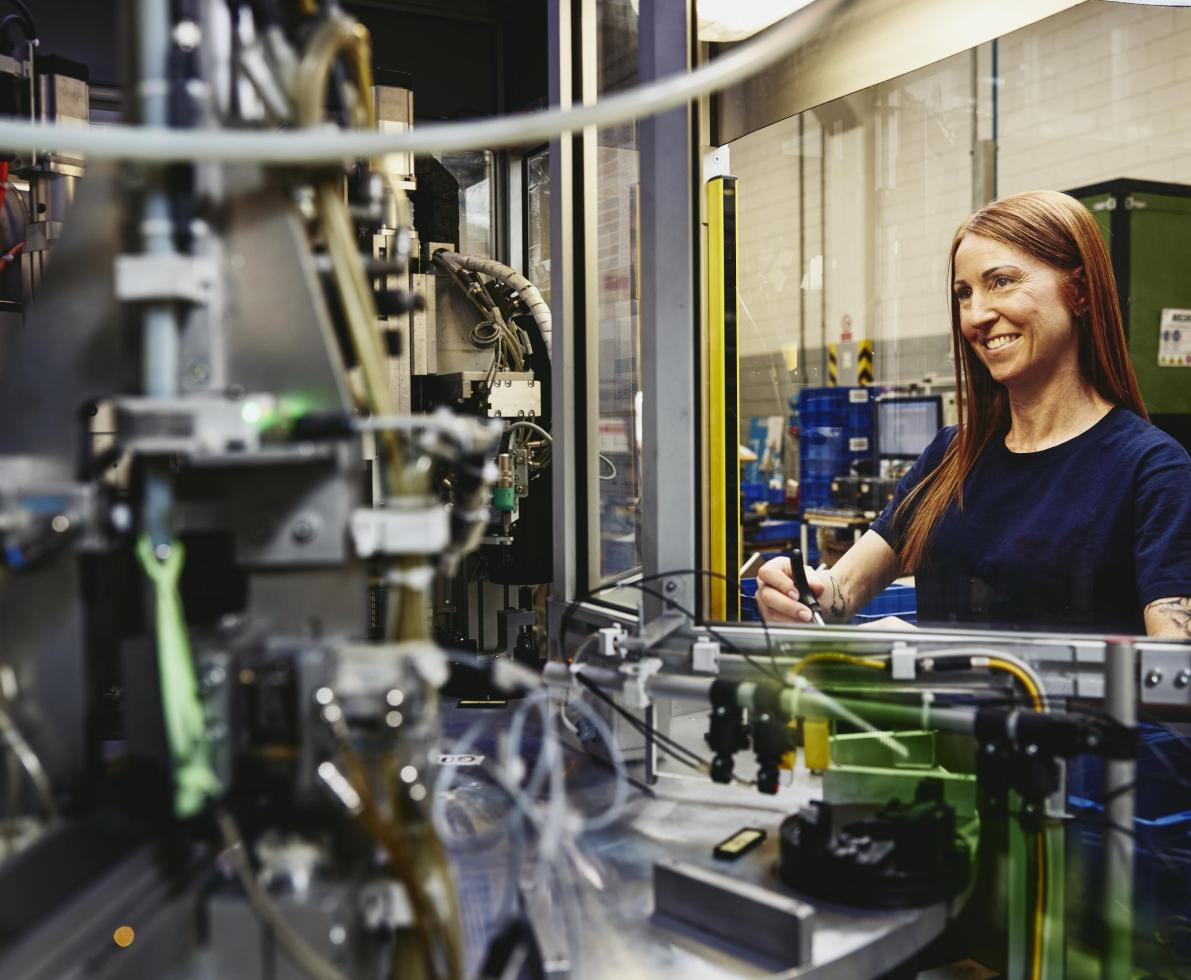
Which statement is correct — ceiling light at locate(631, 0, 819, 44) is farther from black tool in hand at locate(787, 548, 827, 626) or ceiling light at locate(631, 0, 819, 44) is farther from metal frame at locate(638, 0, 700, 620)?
black tool in hand at locate(787, 548, 827, 626)

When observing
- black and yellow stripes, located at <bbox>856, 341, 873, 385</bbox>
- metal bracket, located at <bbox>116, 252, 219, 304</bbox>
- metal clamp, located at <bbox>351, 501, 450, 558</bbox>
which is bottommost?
metal clamp, located at <bbox>351, 501, 450, 558</bbox>

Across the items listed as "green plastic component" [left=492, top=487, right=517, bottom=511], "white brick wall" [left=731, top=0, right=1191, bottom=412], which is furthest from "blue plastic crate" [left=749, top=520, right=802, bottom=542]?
"green plastic component" [left=492, top=487, right=517, bottom=511]

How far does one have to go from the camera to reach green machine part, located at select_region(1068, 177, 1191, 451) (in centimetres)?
274

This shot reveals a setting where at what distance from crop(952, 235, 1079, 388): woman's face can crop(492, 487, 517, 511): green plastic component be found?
1459 millimetres

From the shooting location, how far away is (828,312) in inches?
238

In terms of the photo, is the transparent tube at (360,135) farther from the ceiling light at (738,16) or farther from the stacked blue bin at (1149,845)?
the ceiling light at (738,16)

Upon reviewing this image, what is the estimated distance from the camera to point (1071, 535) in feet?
7.23

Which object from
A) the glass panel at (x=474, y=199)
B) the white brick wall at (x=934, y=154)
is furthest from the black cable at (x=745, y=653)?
the glass panel at (x=474, y=199)

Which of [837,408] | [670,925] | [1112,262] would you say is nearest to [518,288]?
[837,408]

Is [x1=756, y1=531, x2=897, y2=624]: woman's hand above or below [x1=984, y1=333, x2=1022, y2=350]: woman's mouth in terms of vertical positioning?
below

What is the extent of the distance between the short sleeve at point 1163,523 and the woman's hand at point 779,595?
0.68 m

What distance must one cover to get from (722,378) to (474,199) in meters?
3.25

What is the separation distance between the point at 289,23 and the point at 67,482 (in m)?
0.48

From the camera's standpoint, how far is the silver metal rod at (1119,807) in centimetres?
125
